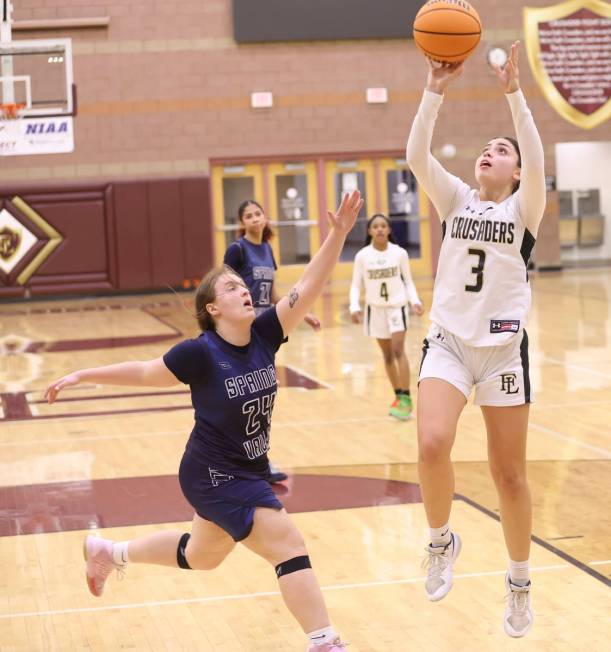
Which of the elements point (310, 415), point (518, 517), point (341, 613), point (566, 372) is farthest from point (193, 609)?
point (566, 372)

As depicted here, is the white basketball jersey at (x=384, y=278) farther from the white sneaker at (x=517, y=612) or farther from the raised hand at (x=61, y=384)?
the raised hand at (x=61, y=384)

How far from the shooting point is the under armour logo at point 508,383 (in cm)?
420

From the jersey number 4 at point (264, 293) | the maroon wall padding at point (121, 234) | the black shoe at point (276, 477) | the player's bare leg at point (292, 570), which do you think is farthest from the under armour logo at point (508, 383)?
the maroon wall padding at point (121, 234)

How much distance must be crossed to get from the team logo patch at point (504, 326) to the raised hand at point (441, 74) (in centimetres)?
87

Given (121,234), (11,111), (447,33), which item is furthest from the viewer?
(121,234)

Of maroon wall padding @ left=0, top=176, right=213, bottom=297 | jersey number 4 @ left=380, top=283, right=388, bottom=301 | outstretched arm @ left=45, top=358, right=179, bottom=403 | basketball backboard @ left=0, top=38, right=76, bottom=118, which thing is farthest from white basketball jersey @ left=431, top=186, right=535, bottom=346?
maroon wall padding @ left=0, top=176, right=213, bottom=297

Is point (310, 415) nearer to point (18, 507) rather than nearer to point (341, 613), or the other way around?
point (18, 507)

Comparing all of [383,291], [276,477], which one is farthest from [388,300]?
[276,477]

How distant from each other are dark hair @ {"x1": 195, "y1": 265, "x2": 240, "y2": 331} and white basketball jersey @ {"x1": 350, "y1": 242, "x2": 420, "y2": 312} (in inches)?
200

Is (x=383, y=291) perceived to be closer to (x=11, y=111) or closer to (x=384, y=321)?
(x=384, y=321)

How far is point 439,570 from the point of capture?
4340 mm

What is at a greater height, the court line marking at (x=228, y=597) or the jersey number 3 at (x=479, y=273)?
the jersey number 3 at (x=479, y=273)

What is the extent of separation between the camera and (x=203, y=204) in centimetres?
2070

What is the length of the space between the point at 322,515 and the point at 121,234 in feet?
48.6
